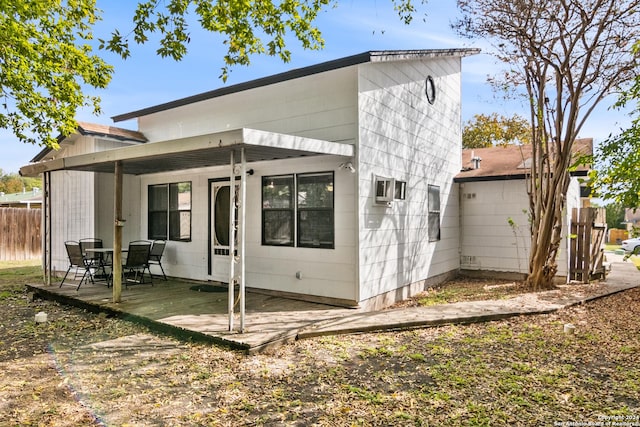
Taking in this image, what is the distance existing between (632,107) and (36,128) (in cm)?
1194

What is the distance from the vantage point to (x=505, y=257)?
9688 millimetres

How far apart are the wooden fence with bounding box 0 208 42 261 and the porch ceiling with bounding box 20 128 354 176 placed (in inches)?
355

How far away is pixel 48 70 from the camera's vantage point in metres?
7.97

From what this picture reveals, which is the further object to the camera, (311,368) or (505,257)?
(505,257)

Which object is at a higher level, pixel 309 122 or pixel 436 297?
pixel 309 122

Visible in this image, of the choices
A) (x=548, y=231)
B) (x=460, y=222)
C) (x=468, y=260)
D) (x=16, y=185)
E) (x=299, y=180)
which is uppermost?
(x=16, y=185)

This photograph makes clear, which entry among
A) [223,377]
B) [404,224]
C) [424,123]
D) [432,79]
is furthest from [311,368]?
[432,79]

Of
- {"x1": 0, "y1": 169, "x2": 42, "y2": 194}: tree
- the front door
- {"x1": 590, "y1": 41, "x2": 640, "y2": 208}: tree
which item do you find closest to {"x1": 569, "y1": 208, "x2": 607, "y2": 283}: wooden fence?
{"x1": 590, "y1": 41, "x2": 640, "y2": 208}: tree

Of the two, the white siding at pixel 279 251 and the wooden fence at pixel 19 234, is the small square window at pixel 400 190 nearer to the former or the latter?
the white siding at pixel 279 251

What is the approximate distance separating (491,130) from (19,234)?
22837 mm

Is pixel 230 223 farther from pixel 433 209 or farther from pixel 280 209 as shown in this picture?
pixel 433 209

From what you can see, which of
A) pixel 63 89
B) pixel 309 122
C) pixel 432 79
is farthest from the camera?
pixel 432 79

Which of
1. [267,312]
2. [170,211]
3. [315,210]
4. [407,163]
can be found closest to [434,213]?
[407,163]

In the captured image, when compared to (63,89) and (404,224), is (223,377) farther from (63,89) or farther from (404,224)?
(63,89)
